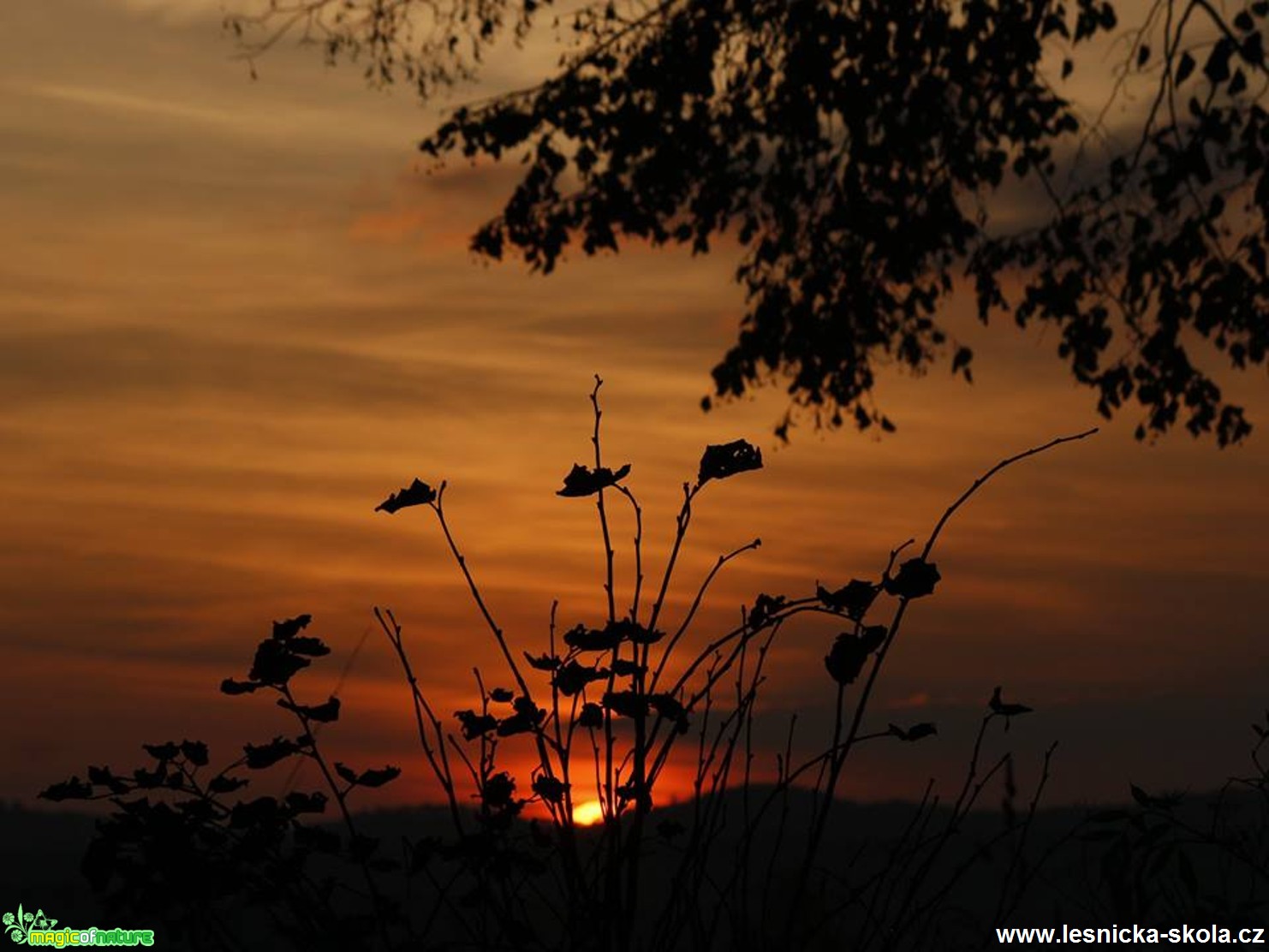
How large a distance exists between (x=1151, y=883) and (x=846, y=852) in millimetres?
1406

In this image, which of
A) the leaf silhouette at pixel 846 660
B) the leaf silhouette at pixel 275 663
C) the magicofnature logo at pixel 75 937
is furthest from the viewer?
the magicofnature logo at pixel 75 937

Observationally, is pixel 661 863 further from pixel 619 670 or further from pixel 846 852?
pixel 619 670

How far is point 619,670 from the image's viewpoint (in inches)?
135

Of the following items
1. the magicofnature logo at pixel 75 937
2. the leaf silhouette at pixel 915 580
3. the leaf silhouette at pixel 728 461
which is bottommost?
the magicofnature logo at pixel 75 937

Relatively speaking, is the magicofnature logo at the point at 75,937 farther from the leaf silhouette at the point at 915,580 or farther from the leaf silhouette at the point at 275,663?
the leaf silhouette at the point at 915,580

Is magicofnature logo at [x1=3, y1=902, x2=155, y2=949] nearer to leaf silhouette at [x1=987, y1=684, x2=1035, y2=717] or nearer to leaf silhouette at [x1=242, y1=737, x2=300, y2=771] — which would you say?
leaf silhouette at [x1=242, y1=737, x2=300, y2=771]

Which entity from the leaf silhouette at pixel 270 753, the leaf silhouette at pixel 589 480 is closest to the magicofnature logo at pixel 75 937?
the leaf silhouette at pixel 270 753

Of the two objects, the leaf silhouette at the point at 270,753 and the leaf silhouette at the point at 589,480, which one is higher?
the leaf silhouette at the point at 589,480

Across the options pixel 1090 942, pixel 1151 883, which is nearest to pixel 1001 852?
pixel 1151 883

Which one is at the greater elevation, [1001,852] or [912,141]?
[912,141]

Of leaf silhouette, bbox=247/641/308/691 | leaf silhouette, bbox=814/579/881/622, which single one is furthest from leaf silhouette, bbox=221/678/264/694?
leaf silhouette, bbox=814/579/881/622

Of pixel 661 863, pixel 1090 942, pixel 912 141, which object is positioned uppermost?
pixel 912 141

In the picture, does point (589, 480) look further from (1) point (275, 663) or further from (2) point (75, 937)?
(2) point (75, 937)

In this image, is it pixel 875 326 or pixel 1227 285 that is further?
pixel 875 326
